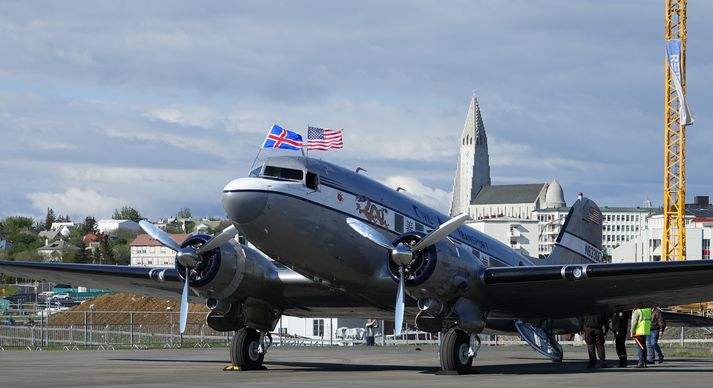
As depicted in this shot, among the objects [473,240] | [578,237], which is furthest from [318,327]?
[473,240]

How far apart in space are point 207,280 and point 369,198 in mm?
4774

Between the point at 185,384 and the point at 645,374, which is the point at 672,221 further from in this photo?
the point at 185,384

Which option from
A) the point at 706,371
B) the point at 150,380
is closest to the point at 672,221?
the point at 706,371

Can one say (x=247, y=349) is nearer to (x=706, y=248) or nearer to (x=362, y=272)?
(x=362, y=272)

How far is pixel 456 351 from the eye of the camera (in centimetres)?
2445

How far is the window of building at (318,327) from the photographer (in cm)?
6438

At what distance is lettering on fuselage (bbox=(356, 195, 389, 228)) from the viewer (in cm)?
2527

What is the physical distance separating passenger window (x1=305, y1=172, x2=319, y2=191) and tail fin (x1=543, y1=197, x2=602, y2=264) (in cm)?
1067

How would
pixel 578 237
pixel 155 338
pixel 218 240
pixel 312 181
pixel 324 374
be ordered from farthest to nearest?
pixel 155 338 < pixel 578 237 < pixel 218 240 < pixel 312 181 < pixel 324 374

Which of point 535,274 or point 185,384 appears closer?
point 185,384

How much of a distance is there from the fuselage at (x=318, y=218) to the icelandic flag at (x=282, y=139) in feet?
5.92

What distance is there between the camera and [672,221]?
101812mm

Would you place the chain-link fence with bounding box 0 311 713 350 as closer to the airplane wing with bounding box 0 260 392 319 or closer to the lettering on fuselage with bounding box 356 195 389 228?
the airplane wing with bounding box 0 260 392 319

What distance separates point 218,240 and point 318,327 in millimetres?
39072
